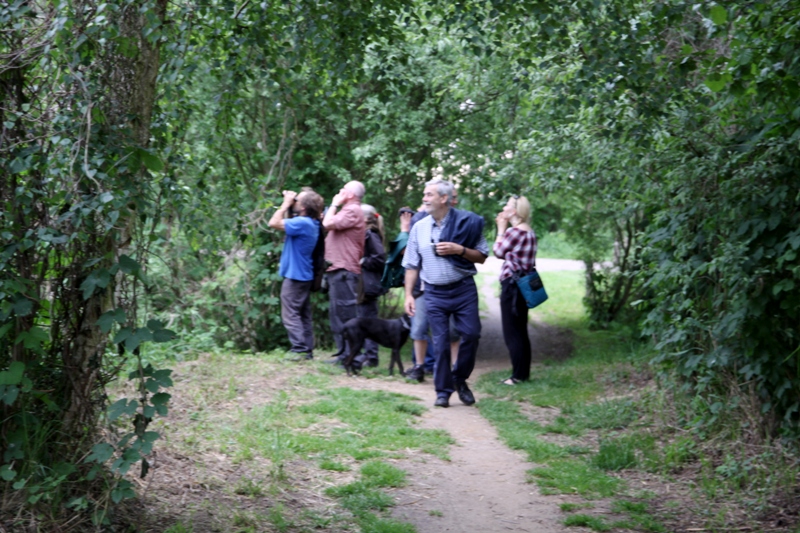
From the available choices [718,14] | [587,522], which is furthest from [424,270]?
[718,14]

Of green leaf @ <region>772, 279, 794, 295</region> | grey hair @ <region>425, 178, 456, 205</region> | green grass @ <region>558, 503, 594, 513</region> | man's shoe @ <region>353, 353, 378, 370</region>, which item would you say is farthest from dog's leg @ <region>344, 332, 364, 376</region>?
green leaf @ <region>772, 279, 794, 295</region>

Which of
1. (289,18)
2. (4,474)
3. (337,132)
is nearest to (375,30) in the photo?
(289,18)

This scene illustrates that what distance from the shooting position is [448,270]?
8531 millimetres

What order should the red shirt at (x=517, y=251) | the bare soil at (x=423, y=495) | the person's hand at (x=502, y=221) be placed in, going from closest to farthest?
the bare soil at (x=423, y=495) < the red shirt at (x=517, y=251) < the person's hand at (x=502, y=221)

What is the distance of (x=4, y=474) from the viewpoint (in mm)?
4137

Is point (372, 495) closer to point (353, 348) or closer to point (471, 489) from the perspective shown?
point (471, 489)

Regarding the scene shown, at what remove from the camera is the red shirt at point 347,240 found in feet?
35.9

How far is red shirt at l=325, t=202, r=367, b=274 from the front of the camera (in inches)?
430

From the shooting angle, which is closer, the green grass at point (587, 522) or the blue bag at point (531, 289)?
the green grass at point (587, 522)

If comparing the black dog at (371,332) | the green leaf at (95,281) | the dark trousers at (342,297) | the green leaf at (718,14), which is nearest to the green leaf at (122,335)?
the green leaf at (95,281)

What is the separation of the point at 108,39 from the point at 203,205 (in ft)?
7.32

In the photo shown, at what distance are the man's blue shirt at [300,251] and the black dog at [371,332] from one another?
3.52 feet

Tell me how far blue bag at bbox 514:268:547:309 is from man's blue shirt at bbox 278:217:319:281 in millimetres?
2785

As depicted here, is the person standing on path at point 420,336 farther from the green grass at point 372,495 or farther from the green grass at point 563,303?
the green grass at point 563,303
